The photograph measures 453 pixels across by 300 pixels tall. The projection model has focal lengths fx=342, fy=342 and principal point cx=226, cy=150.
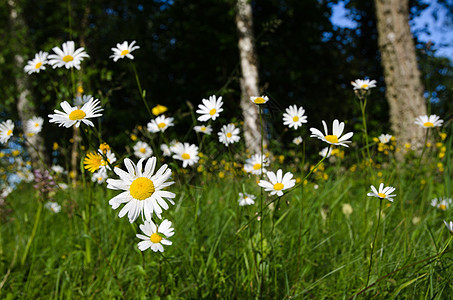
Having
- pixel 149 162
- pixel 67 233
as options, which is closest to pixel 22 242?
pixel 67 233

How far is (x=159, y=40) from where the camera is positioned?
6.98 metres

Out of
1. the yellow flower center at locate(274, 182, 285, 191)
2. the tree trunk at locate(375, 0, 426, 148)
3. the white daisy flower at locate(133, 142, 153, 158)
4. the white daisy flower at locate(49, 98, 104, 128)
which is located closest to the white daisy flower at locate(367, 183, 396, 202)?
the yellow flower center at locate(274, 182, 285, 191)

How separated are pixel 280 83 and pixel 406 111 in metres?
3.20

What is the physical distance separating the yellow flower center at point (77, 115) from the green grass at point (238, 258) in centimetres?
37

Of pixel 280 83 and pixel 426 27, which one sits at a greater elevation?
pixel 426 27

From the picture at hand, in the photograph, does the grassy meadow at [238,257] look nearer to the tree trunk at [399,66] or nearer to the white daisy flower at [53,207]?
the white daisy flower at [53,207]

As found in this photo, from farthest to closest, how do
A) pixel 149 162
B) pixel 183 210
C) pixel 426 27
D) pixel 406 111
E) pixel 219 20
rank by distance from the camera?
pixel 426 27, pixel 219 20, pixel 406 111, pixel 183 210, pixel 149 162

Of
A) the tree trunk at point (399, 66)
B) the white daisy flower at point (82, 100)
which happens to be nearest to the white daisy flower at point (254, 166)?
the white daisy flower at point (82, 100)

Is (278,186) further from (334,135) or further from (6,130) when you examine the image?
(6,130)

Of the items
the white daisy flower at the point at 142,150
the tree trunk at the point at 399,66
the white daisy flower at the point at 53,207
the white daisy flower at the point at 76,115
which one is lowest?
the white daisy flower at the point at 76,115

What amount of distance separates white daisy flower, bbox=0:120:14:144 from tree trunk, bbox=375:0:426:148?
149 inches

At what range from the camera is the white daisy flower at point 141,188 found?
2.55 ft

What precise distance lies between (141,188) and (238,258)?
2.32ft

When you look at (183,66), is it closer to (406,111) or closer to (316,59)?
(316,59)
